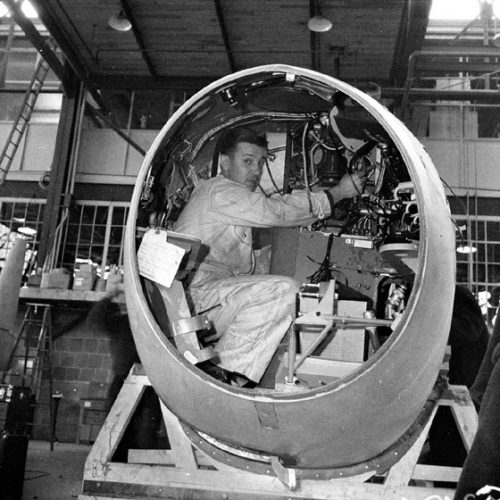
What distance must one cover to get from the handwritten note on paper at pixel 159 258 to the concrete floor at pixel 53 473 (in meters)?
2.18

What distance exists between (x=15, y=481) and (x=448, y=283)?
10.1ft

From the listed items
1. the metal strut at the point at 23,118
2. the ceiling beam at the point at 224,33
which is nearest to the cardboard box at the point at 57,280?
the metal strut at the point at 23,118

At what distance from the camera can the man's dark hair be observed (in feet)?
10.2

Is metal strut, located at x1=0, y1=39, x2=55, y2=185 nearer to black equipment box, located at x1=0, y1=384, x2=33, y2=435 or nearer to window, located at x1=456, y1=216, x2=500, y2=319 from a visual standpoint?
black equipment box, located at x1=0, y1=384, x2=33, y2=435

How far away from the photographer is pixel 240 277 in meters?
2.76

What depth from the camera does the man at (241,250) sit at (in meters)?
2.52

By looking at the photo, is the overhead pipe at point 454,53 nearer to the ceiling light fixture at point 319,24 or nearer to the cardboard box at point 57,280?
the ceiling light fixture at point 319,24

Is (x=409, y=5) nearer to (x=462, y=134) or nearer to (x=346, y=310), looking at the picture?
(x=462, y=134)

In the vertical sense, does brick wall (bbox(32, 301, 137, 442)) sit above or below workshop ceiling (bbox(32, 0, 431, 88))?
below

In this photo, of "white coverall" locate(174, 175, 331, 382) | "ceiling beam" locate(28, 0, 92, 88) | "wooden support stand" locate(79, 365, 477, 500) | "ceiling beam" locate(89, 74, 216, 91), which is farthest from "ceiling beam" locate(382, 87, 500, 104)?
"wooden support stand" locate(79, 365, 477, 500)

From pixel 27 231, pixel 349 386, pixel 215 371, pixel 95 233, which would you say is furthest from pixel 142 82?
pixel 349 386

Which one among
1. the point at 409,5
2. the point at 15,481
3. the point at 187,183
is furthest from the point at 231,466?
the point at 409,5

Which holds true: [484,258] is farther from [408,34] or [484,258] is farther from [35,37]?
[35,37]

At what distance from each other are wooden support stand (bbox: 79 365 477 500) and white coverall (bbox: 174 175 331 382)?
0.40 meters
